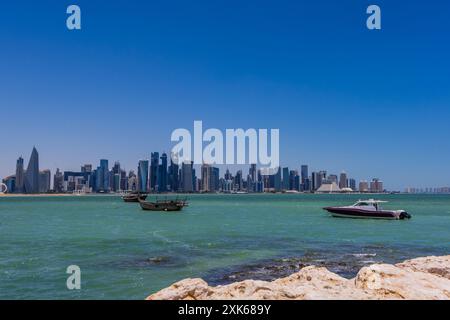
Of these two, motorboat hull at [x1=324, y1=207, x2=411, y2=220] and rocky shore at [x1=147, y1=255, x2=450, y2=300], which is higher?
rocky shore at [x1=147, y1=255, x2=450, y2=300]

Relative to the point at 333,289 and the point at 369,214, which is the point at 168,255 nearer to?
the point at 333,289

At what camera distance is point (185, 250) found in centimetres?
3266

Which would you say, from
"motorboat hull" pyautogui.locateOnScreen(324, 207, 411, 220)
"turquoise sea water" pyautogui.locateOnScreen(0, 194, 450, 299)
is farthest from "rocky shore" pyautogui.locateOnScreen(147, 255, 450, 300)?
"motorboat hull" pyautogui.locateOnScreen(324, 207, 411, 220)

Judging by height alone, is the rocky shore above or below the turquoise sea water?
above

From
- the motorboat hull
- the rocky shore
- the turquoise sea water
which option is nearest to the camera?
the rocky shore

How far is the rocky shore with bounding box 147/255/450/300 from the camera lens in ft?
32.9

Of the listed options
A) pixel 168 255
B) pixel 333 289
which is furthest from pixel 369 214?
pixel 333 289

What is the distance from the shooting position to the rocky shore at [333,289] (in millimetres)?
10039

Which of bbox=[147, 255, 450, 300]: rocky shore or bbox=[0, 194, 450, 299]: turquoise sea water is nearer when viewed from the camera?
bbox=[147, 255, 450, 300]: rocky shore

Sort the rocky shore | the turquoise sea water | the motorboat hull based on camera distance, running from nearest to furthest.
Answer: the rocky shore, the turquoise sea water, the motorboat hull

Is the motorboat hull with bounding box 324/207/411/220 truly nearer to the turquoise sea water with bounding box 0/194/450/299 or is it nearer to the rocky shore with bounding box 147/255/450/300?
the turquoise sea water with bounding box 0/194/450/299

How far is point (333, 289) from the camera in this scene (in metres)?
11.0
